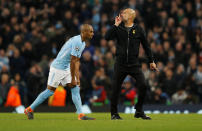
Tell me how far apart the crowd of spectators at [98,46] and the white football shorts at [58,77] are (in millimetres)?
6690

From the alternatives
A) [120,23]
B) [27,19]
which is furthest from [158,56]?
[120,23]

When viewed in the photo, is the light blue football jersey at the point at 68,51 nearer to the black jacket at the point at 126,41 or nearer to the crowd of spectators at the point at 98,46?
the black jacket at the point at 126,41

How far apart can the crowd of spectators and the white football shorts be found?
6.69 metres

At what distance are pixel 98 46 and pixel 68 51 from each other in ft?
35.1

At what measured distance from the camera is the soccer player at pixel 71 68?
10.5 metres

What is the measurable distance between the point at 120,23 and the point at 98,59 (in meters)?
9.11

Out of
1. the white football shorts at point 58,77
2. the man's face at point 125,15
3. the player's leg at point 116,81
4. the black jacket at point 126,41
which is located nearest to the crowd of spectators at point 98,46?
the white football shorts at point 58,77

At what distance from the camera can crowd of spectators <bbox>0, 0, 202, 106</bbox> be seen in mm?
18469

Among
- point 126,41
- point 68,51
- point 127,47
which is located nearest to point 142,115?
point 127,47

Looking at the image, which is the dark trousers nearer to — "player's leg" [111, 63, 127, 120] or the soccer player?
"player's leg" [111, 63, 127, 120]

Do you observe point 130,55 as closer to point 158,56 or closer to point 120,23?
point 120,23

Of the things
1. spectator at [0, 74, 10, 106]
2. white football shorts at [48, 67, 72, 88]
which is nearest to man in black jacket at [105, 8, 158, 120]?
white football shorts at [48, 67, 72, 88]

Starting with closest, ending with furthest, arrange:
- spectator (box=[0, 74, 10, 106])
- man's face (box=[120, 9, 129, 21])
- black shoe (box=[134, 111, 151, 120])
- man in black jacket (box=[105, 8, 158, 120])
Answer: man's face (box=[120, 9, 129, 21]) → man in black jacket (box=[105, 8, 158, 120]) → black shoe (box=[134, 111, 151, 120]) → spectator (box=[0, 74, 10, 106])

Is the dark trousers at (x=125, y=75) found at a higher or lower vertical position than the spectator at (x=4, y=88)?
lower
